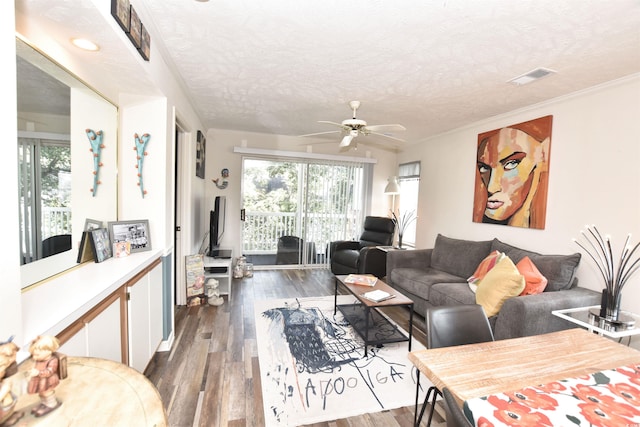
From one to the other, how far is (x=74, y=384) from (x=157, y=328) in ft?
5.43

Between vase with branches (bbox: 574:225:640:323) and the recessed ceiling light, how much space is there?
3454 mm

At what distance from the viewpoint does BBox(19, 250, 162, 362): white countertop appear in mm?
1033

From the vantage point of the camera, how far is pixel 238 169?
4.98 meters

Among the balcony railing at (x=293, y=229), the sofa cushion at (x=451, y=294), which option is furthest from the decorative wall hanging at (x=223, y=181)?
the sofa cushion at (x=451, y=294)

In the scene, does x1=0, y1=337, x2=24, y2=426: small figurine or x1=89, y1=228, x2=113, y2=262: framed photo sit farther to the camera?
x1=89, y1=228, x2=113, y2=262: framed photo

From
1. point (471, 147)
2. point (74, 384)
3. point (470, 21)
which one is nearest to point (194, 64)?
point (470, 21)

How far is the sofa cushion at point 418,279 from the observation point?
322 cm

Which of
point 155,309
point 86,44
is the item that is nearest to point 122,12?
point 86,44

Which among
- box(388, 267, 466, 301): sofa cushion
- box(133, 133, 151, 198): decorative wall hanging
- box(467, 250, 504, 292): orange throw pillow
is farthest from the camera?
box(388, 267, 466, 301): sofa cushion

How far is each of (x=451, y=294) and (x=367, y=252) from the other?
1623 millimetres

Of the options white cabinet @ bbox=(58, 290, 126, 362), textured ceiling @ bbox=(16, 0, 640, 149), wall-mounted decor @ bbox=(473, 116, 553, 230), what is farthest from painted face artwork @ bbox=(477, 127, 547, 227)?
white cabinet @ bbox=(58, 290, 126, 362)

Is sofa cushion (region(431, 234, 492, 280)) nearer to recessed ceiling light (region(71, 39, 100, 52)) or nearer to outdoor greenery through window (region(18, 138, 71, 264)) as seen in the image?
outdoor greenery through window (region(18, 138, 71, 264))

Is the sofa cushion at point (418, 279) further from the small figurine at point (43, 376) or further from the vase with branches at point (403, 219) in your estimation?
the small figurine at point (43, 376)

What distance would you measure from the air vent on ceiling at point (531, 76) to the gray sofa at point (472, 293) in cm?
157
